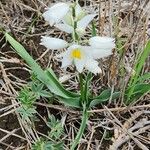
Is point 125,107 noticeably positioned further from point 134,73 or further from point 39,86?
point 39,86

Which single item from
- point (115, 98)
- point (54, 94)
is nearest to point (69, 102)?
point (54, 94)

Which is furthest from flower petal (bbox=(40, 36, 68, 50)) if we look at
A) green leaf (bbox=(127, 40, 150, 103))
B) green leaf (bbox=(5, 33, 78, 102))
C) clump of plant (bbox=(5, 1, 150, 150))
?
green leaf (bbox=(127, 40, 150, 103))

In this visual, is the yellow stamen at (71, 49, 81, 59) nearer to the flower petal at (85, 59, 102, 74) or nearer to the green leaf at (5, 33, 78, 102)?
the flower petal at (85, 59, 102, 74)

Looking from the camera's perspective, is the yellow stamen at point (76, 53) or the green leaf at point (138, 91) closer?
the yellow stamen at point (76, 53)

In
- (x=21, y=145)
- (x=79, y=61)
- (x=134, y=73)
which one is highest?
(x=79, y=61)

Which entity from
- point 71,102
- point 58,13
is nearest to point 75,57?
point 58,13

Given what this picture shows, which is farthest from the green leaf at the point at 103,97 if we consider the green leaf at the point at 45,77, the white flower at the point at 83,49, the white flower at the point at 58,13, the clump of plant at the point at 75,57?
the white flower at the point at 58,13

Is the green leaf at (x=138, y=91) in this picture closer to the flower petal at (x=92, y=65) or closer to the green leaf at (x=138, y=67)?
the green leaf at (x=138, y=67)
